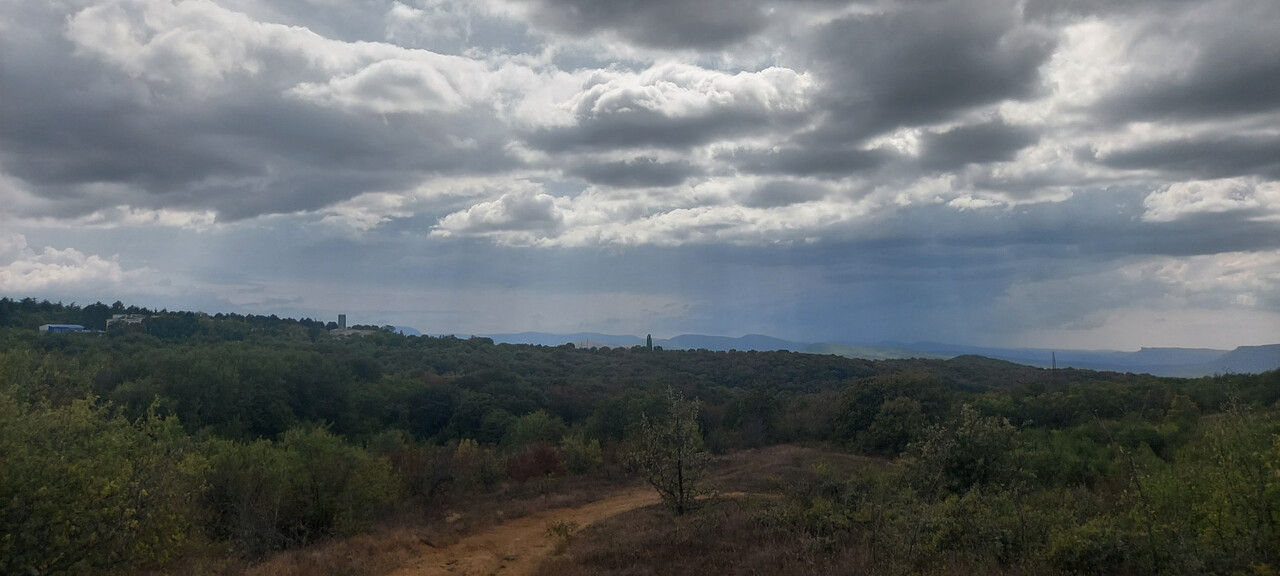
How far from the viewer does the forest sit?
1003 cm

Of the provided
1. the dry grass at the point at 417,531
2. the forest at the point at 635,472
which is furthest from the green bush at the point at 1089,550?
the dry grass at the point at 417,531

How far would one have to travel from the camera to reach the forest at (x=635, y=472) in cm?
1003

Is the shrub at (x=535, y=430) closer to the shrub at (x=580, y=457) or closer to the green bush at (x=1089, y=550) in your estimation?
the shrub at (x=580, y=457)

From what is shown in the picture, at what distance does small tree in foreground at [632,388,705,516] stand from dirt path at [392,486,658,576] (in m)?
3.06

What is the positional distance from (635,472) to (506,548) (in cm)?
1495

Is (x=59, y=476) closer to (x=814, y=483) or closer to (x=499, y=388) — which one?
(x=814, y=483)

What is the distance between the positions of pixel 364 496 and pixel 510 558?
7976 mm

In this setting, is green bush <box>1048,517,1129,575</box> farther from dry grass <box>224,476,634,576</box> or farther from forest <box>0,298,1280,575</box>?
dry grass <box>224,476,634,576</box>

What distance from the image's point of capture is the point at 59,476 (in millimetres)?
9945

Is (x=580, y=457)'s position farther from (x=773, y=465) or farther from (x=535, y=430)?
(x=535, y=430)

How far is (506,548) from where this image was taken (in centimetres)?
1862

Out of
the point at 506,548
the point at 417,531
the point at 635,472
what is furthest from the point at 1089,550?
the point at 635,472

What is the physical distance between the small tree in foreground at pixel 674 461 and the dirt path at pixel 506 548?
10.0 feet

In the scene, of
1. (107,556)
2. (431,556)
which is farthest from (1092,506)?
(107,556)
